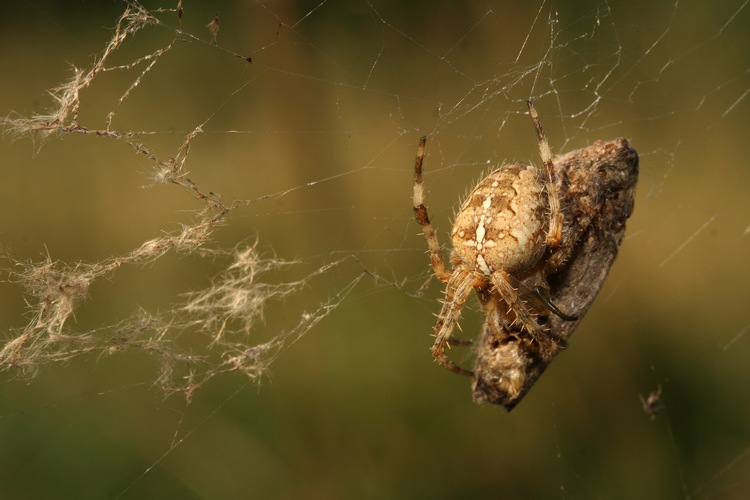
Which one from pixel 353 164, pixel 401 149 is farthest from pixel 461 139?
pixel 353 164

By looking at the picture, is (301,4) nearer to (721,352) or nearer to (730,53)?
(730,53)

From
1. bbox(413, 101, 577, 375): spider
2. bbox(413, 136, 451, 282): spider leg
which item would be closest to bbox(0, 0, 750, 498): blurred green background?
bbox(413, 136, 451, 282): spider leg

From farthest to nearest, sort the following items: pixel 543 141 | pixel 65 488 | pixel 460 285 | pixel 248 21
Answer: pixel 248 21 < pixel 65 488 < pixel 460 285 < pixel 543 141

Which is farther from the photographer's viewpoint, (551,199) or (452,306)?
(452,306)

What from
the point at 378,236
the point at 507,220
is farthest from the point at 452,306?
the point at 378,236

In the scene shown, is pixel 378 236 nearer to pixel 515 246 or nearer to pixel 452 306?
pixel 452 306

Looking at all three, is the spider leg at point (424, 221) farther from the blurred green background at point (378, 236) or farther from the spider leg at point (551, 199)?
the blurred green background at point (378, 236)

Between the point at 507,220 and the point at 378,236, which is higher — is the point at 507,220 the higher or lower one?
the lower one
